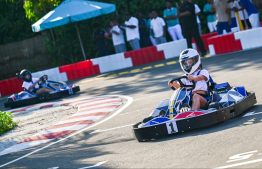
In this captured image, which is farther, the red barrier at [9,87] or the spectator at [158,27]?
the red barrier at [9,87]

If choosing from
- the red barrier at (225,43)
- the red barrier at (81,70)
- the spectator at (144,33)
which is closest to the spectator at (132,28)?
the spectator at (144,33)

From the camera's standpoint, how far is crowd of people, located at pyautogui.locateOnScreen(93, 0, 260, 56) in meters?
17.3

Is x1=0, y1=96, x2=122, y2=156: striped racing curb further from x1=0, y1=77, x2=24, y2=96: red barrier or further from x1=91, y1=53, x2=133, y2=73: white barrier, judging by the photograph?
x1=0, y1=77, x2=24, y2=96: red barrier

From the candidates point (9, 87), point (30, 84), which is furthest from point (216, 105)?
point (9, 87)

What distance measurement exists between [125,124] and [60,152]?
5.46 feet

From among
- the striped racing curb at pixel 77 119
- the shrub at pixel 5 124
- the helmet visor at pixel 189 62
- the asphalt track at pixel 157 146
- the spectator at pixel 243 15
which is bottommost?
the asphalt track at pixel 157 146

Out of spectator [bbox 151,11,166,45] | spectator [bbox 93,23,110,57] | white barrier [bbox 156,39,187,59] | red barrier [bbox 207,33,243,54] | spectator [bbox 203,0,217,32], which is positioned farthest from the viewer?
spectator [bbox 93,23,110,57]

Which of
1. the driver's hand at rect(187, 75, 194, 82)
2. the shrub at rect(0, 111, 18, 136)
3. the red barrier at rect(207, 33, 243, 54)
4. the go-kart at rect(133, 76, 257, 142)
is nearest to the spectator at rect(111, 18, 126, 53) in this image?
the red barrier at rect(207, 33, 243, 54)

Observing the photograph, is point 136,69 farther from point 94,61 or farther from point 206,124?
point 206,124

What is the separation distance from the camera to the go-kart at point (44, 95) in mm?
15750

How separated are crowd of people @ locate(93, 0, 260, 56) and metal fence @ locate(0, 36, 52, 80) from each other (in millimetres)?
4057

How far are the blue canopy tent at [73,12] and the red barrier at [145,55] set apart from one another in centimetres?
183

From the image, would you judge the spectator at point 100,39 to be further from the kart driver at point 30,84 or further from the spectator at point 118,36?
the kart driver at point 30,84

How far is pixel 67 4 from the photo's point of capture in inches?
806
